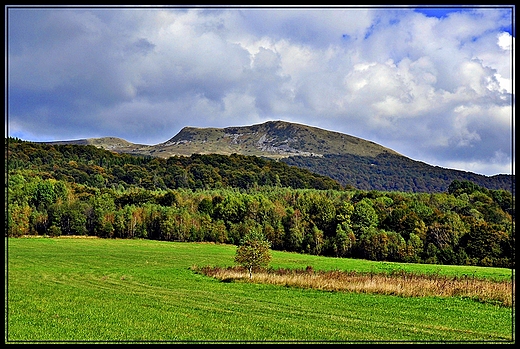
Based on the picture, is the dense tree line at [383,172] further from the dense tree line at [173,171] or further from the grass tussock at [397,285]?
the grass tussock at [397,285]

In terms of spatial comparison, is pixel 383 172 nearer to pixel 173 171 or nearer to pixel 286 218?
pixel 173 171

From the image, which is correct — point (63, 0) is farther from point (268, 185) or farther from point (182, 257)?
point (268, 185)

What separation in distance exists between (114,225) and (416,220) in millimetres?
37270

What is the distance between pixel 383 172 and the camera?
166 metres

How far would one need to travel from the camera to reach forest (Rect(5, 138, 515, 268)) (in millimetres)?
48438

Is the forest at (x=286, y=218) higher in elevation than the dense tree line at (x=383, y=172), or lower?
lower

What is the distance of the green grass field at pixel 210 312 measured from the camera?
36.2 feet

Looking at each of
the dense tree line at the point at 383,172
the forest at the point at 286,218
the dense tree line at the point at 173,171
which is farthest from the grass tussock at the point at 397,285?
the dense tree line at the point at 383,172

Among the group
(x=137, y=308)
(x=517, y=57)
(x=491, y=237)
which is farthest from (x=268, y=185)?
(x=517, y=57)

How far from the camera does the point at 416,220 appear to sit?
2094 inches

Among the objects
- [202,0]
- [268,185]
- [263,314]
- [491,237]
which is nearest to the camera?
[202,0]

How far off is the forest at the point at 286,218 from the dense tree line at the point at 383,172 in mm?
68403

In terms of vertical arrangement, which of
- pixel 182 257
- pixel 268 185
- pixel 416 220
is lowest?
pixel 182 257

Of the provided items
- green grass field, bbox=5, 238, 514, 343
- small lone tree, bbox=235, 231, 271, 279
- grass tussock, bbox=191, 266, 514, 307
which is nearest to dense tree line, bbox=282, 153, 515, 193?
grass tussock, bbox=191, 266, 514, 307
